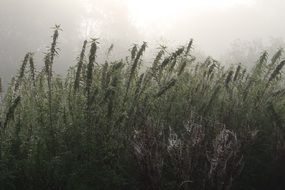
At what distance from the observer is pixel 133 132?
5.05 metres

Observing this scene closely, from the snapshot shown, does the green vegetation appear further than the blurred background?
No

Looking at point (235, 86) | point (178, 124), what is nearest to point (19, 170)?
point (178, 124)

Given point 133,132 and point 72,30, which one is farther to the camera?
point 72,30

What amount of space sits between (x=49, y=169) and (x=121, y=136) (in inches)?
37.4

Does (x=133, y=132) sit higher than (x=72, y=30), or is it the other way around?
(x=72, y=30)

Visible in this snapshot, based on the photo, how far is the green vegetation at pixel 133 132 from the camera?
4305 millimetres

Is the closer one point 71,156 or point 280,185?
point 71,156

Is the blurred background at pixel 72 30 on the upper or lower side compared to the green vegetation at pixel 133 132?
upper

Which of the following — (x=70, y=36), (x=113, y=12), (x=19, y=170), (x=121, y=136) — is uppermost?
(x=113, y=12)

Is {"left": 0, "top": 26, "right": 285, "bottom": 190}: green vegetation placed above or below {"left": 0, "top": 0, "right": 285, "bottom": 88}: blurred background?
below

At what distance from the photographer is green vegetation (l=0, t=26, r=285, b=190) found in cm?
430

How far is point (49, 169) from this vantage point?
4430 millimetres

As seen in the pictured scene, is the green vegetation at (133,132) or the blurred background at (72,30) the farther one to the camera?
the blurred background at (72,30)

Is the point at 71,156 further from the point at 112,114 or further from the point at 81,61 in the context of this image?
the point at 81,61
